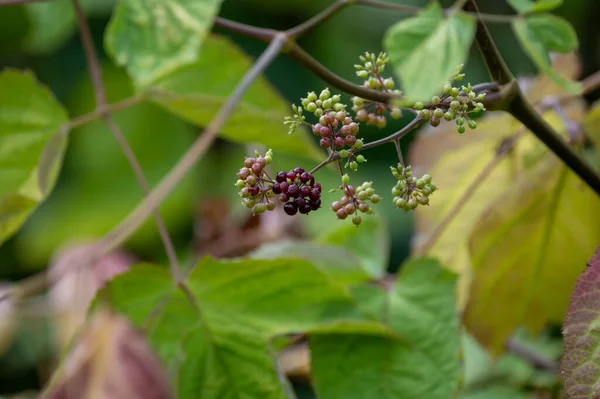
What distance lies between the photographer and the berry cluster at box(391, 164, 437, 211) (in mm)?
272

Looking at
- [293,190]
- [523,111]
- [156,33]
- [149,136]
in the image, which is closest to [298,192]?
[293,190]

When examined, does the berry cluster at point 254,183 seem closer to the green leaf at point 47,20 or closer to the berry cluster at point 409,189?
the berry cluster at point 409,189

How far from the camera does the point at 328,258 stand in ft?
1.70

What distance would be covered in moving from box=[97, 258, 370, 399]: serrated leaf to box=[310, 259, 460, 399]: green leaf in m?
0.02

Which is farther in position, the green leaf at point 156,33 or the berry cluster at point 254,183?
the green leaf at point 156,33

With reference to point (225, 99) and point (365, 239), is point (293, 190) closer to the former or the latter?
point (225, 99)

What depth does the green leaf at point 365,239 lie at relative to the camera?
592mm

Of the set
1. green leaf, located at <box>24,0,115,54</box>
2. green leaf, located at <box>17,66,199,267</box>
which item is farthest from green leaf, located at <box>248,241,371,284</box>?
green leaf, located at <box>17,66,199,267</box>

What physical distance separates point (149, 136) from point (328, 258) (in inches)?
34.6

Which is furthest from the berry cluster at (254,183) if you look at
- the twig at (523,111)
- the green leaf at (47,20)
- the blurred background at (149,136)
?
the blurred background at (149,136)

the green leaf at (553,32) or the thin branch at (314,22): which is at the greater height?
the green leaf at (553,32)

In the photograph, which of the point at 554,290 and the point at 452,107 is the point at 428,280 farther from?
the point at 452,107

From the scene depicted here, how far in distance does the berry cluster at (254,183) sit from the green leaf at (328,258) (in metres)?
0.21

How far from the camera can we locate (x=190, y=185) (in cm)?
123
